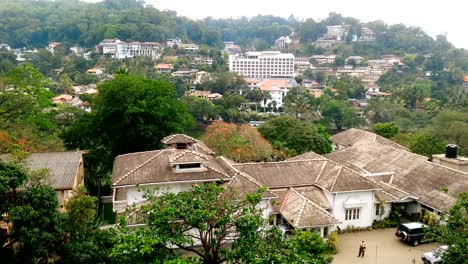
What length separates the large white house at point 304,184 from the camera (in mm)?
19609

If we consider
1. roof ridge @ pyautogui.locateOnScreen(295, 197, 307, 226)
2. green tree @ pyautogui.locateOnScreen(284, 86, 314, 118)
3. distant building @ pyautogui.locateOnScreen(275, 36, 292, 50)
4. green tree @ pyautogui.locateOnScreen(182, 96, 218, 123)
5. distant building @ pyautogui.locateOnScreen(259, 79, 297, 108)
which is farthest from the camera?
distant building @ pyautogui.locateOnScreen(275, 36, 292, 50)

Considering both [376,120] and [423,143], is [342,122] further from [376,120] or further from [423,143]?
[423,143]

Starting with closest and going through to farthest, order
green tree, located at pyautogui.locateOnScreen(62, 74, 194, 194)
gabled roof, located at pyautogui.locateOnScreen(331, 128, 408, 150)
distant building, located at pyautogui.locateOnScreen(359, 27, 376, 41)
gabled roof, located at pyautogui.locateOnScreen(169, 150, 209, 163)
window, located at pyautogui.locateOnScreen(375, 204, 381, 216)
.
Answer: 1. gabled roof, located at pyautogui.locateOnScreen(169, 150, 209, 163)
2. window, located at pyautogui.locateOnScreen(375, 204, 381, 216)
3. green tree, located at pyautogui.locateOnScreen(62, 74, 194, 194)
4. gabled roof, located at pyautogui.locateOnScreen(331, 128, 408, 150)
5. distant building, located at pyautogui.locateOnScreen(359, 27, 376, 41)

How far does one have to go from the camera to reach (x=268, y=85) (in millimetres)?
84125

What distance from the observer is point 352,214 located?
70.6ft

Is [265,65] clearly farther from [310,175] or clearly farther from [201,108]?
[310,175]

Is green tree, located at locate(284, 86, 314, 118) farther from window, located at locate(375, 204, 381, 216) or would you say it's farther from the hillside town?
window, located at locate(375, 204, 381, 216)

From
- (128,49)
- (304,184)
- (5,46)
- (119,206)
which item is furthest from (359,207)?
(5,46)

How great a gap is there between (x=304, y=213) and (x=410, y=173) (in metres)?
8.61

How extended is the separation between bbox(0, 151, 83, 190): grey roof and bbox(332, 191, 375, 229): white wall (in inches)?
481

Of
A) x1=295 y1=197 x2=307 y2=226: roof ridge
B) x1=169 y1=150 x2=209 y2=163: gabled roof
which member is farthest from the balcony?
x1=295 y1=197 x2=307 y2=226: roof ridge

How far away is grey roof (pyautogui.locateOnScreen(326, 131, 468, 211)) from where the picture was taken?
21.9 meters

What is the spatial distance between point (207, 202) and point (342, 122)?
5166 centimetres

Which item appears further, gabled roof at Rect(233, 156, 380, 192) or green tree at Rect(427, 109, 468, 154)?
green tree at Rect(427, 109, 468, 154)
